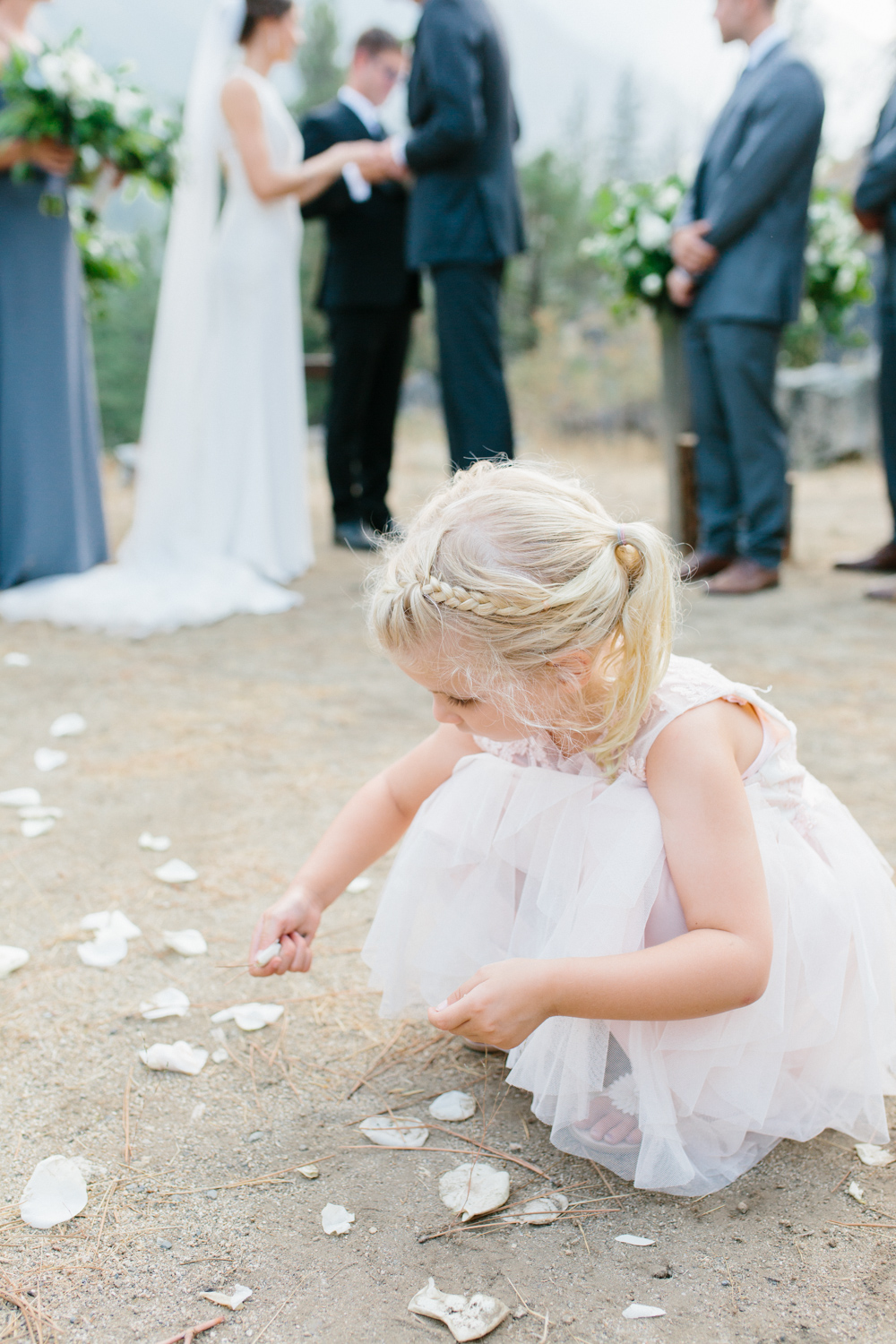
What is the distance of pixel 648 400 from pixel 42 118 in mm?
9387

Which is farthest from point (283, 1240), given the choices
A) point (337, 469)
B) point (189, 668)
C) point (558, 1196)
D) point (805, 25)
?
point (805, 25)

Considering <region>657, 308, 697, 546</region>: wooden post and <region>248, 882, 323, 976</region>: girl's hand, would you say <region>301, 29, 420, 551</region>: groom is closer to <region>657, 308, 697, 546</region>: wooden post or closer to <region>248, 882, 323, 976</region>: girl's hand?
<region>657, 308, 697, 546</region>: wooden post

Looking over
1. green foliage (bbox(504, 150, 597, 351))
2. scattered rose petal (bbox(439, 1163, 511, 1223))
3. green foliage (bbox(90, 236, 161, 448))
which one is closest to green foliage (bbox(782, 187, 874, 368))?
scattered rose petal (bbox(439, 1163, 511, 1223))

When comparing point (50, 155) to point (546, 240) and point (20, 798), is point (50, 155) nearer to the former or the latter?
point (20, 798)

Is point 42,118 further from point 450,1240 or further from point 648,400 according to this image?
point 648,400

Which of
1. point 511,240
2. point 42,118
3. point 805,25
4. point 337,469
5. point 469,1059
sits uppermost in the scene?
point 805,25

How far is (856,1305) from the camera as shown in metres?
1.00

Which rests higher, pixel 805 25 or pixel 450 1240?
pixel 805 25

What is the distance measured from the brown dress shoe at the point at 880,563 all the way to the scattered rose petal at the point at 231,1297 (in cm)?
408

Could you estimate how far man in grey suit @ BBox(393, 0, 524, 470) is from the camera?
3.85 m

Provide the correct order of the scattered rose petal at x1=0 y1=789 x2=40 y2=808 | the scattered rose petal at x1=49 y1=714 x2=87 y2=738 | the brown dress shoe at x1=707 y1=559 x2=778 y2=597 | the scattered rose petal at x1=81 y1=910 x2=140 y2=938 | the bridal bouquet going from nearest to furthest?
the scattered rose petal at x1=81 y1=910 x2=140 y2=938
the scattered rose petal at x1=0 y1=789 x2=40 y2=808
the scattered rose petal at x1=49 y1=714 x2=87 y2=738
the bridal bouquet
the brown dress shoe at x1=707 y1=559 x2=778 y2=597

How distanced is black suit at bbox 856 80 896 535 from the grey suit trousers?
40 centimetres

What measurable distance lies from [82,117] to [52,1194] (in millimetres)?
3672

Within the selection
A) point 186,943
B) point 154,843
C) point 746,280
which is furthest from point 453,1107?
point 746,280
